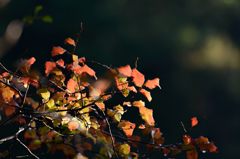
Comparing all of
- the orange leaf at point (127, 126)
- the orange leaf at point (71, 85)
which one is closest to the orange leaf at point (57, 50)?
the orange leaf at point (71, 85)

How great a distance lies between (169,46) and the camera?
598 centimetres

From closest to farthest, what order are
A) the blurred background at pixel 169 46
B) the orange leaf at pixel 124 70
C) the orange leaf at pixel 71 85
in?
the orange leaf at pixel 124 70 < the orange leaf at pixel 71 85 < the blurred background at pixel 169 46

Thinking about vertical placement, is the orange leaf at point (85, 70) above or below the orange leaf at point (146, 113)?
above

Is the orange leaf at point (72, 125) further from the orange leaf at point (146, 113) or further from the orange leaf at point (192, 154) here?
the orange leaf at point (192, 154)

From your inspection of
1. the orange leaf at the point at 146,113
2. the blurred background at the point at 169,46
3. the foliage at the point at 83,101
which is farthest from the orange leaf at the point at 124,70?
the blurred background at the point at 169,46

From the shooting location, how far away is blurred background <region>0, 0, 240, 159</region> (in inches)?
201

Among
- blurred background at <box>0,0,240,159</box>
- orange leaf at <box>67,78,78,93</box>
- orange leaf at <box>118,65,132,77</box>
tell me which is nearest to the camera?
orange leaf at <box>118,65,132,77</box>

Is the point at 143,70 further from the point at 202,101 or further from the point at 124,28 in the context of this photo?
the point at 202,101

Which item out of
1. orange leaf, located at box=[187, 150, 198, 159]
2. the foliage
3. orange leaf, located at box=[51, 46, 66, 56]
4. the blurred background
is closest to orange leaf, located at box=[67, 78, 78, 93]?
the foliage

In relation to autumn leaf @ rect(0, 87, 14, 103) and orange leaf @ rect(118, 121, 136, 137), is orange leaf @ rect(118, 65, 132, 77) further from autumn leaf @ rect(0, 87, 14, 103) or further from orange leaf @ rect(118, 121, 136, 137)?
autumn leaf @ rect(0, 87, 14, 103)

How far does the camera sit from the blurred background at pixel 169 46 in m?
5.10

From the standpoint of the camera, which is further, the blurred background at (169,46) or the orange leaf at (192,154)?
the blurred background at (169,46)

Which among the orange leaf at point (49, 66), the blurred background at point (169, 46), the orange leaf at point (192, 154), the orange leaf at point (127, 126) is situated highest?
the orange leaf at point (49, 66)

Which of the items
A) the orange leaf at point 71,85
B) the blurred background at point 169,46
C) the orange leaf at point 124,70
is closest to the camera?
the orange leaf at point 124,70
